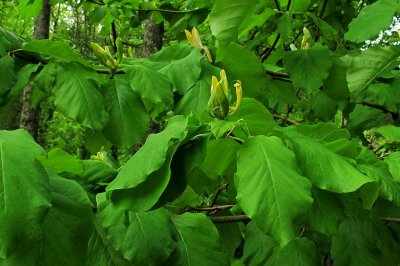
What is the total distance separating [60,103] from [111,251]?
412 mm

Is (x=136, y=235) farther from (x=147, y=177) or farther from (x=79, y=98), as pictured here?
(x=79, y=98)

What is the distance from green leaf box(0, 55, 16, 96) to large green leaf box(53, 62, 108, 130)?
103 millimetres

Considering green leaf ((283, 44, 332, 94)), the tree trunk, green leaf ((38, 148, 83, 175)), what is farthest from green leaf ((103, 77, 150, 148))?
the tree trunk

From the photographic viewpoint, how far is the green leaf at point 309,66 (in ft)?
4.60

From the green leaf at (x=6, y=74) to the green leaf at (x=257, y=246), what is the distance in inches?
27.0

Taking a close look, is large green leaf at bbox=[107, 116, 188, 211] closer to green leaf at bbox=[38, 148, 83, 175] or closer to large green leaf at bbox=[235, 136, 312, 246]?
large green leaf at bbox=[235, 136, 312, 246]

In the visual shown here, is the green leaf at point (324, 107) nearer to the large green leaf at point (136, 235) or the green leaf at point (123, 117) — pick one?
the green leaf at point (123, 117)

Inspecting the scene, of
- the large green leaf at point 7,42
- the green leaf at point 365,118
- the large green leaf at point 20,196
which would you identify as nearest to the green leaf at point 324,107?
the green leaf at point 365,118

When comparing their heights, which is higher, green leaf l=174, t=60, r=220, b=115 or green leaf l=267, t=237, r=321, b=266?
green leaf l=174, t=60, r=220, b=115

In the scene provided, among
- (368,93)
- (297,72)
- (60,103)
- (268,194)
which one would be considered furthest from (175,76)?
(368,93)

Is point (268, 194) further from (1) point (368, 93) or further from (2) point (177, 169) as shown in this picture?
(1) point (368, 93)

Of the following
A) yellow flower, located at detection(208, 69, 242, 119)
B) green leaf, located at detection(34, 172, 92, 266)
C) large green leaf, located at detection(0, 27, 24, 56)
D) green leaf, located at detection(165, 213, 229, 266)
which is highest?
large green leaf, located at detection(0, 27, 24, 56)

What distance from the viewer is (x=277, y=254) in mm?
1150

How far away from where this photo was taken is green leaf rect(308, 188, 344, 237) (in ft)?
2.78
